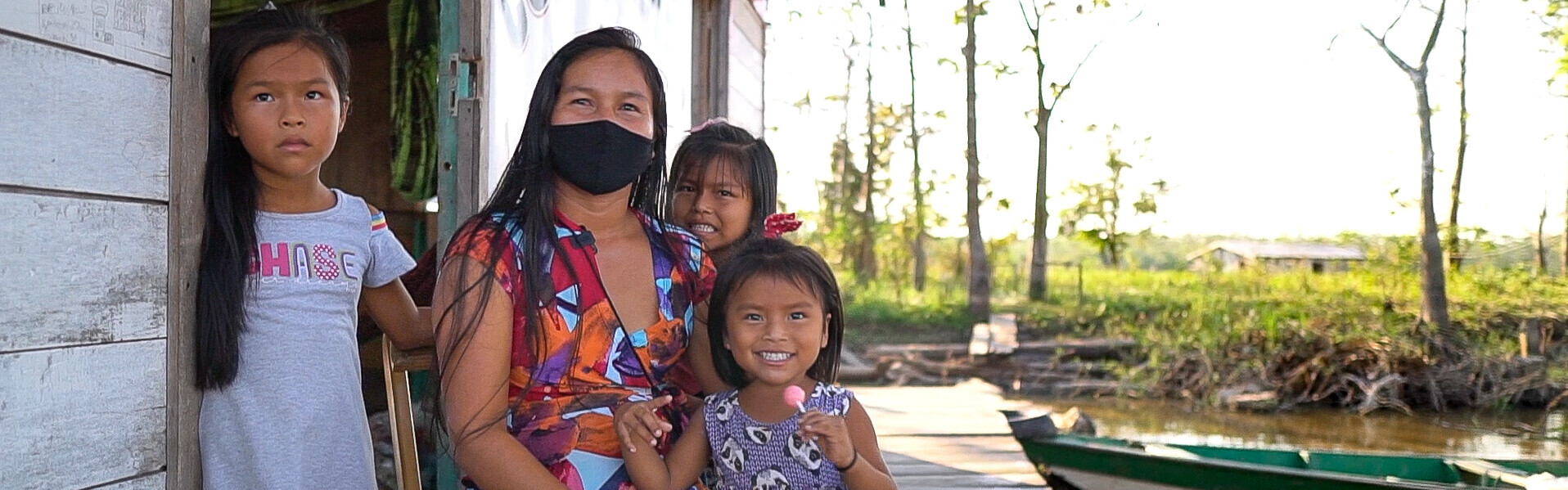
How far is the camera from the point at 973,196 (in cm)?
1725

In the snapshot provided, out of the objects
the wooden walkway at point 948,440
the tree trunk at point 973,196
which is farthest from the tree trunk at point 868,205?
the wooden walkway at point 948,440

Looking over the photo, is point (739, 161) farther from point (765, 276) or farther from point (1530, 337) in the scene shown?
point (1530, 337)

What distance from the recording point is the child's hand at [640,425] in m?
1.86

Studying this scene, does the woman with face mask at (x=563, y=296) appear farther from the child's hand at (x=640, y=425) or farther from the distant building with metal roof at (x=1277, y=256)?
the distant building with metal roof at (x=1277, y=256)

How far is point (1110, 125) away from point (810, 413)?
59.2ft

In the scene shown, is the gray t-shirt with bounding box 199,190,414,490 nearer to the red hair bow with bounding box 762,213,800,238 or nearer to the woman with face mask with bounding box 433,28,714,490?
the woman with face mask with bounding box 433,28,714,490

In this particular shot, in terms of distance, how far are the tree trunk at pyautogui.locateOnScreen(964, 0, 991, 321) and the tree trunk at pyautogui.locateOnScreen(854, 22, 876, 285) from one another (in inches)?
90.2

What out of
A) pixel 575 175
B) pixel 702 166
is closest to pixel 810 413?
pixel 575 175

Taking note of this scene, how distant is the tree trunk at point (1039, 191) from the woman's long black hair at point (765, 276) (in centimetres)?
1542

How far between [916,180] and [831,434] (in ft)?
58.9

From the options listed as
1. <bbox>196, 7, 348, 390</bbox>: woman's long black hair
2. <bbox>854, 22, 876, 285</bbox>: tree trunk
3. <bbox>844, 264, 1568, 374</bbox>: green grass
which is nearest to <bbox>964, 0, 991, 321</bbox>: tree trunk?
<bbox>844, 264, 1568, 374</bbox>: green grass

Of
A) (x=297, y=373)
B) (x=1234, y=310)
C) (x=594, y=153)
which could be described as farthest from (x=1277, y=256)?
(x=297, y=373)

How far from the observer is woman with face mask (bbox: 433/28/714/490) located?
1.85m

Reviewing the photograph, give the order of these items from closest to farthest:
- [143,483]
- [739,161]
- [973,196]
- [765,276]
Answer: [143,483] → [765,276] → [739,161] → [973,196]
